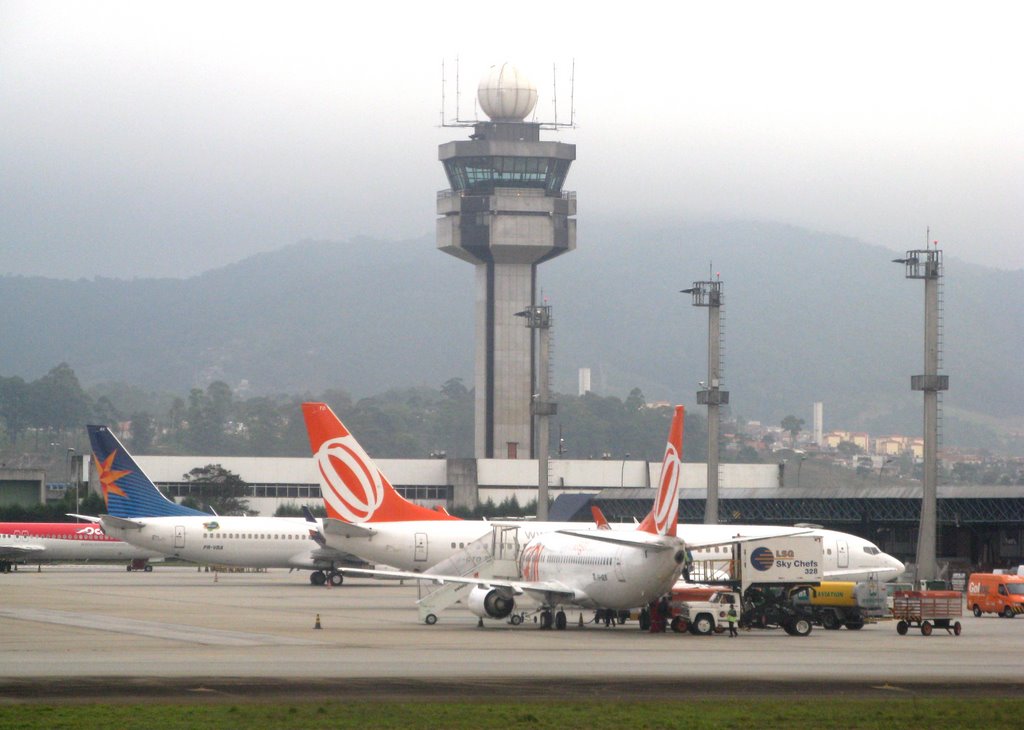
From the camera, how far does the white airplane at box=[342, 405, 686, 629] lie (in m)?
45.7

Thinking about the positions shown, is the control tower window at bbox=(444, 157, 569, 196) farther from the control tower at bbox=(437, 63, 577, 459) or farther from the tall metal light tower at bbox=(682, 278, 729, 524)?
the tall metal light tower at bbox=(682, 278, 729, 524)

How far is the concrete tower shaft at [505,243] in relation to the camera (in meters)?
160

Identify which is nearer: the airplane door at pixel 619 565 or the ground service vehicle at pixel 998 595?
the airplane door at pixel 619 565

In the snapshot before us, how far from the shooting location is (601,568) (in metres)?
48.0

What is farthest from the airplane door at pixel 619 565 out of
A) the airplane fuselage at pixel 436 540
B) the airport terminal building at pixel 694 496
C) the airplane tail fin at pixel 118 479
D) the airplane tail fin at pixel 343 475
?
the airport terminal building at pixel 694 496

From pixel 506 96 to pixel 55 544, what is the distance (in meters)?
85.0

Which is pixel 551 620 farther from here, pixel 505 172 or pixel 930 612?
pixel 505 172

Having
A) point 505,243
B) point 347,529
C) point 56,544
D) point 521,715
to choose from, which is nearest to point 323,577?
point 347,529

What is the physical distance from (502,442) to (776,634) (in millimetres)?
112429

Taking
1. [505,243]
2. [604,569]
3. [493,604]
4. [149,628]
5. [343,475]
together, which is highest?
[505,243]

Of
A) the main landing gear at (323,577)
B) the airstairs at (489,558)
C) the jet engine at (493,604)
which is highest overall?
the airstairs at (489,558)

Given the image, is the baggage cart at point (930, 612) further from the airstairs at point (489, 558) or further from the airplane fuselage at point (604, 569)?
the airstairs at point (489, 558)

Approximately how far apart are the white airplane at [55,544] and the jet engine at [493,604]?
5104 centimetres

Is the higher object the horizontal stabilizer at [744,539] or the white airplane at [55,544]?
the horizontal stabilizer at [744,539]
